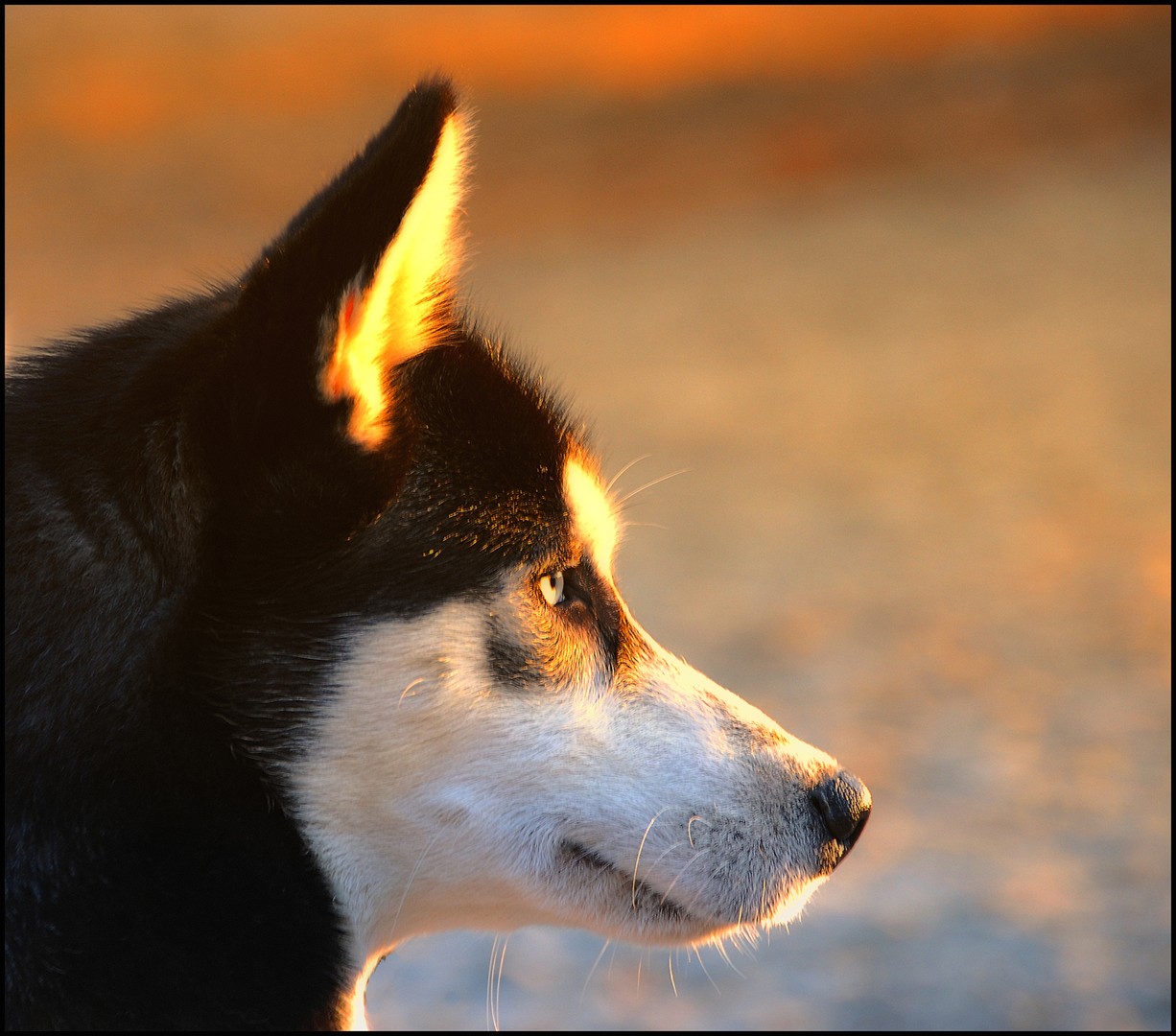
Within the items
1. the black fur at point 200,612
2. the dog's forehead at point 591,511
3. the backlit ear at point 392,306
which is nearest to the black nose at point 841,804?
the dog's forehead at point 591,511

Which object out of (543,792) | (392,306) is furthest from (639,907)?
(392,306)

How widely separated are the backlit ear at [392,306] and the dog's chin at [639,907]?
2.01 feet

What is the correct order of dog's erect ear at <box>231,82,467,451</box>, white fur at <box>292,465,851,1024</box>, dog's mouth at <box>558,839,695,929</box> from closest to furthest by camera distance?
1. dog's erect ear at <box>231,82,467,451</box>
2. white fur at <box>292,465,851,1024</box>
3. dog's mouth at <box>558,839,695,929</box>

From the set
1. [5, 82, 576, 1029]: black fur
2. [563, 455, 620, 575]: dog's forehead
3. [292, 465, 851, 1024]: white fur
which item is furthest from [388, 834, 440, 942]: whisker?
[563, 455, 620, 575]: dog's forehead

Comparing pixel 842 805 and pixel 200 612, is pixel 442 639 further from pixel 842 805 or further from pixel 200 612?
pixel 842 805

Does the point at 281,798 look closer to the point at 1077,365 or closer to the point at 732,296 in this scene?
the point at 1077,365

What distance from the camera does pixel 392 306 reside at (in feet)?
5.80

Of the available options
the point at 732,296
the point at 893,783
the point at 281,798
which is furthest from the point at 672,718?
the point at 732,296

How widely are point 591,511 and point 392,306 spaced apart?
0.42 metres

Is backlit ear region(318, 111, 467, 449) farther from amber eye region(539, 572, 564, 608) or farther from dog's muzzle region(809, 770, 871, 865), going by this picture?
dog's muzzle region(809, 770, 871, 865)

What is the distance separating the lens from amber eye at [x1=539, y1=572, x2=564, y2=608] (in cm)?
192

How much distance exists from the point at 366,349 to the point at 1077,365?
30.8 ft

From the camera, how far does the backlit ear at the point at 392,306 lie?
1.62 meters

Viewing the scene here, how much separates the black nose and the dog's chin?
3.2 inches
